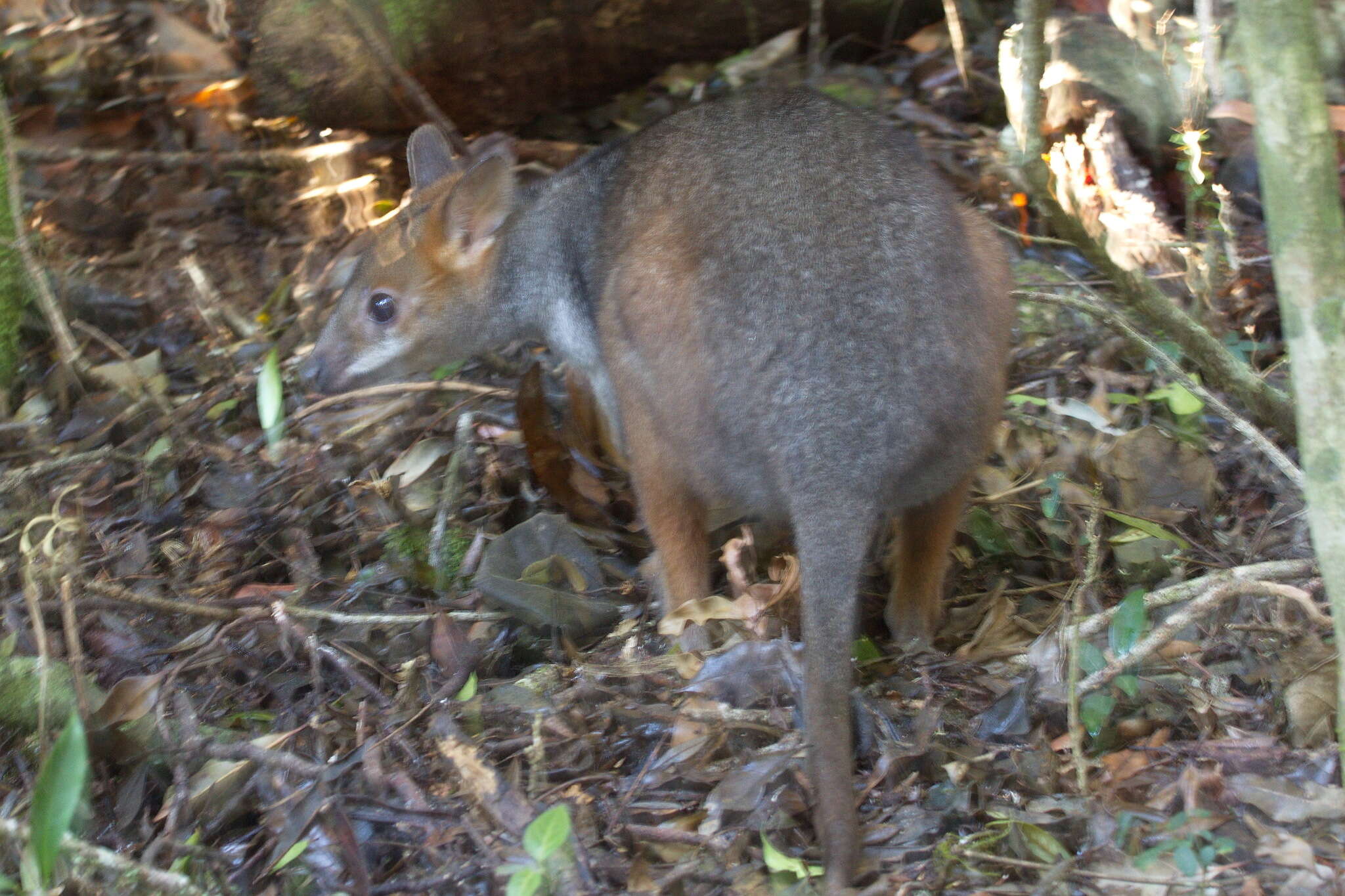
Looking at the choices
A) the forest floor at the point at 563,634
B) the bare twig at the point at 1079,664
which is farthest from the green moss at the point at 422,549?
the bare twig at the point at 1079,664

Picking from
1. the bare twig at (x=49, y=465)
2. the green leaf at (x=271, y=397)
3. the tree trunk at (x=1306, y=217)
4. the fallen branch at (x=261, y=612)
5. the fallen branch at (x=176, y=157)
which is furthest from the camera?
the fallen branch at (x=176, y=157)

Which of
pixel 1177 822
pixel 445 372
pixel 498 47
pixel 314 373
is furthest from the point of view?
pixel 498 47

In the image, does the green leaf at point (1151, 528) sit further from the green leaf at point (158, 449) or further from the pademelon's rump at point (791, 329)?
the green leaf at point (158, 449)

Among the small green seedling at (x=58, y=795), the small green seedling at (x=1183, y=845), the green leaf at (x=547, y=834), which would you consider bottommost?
the small green seedling at (x=1183, y=845)

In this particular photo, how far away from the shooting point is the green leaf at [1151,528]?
11.0 ft

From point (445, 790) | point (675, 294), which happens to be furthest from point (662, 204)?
point (445, 790)

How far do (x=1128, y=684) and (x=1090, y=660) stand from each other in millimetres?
103

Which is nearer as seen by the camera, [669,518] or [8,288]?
[669,518]

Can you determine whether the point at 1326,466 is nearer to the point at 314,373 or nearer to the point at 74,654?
the point at 74,654

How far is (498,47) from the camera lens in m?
5.16

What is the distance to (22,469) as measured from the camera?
12.9ft

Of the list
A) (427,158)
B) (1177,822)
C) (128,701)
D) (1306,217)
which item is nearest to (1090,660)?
(1177,822)

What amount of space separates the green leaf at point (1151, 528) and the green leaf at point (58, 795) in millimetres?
2609

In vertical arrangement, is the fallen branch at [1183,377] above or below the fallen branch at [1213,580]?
above
